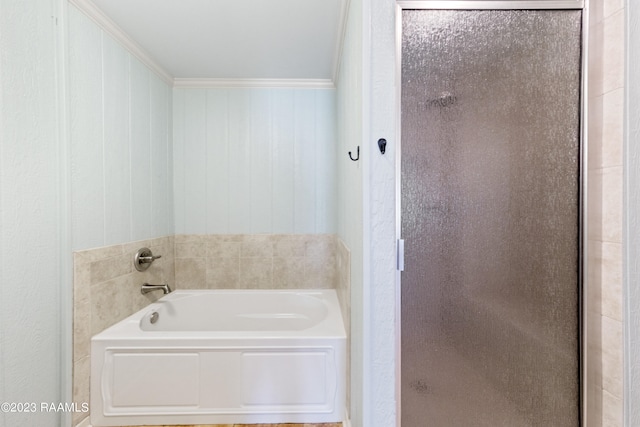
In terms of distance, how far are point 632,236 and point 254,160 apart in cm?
250

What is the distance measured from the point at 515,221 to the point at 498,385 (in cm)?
64

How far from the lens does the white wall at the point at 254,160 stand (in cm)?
285

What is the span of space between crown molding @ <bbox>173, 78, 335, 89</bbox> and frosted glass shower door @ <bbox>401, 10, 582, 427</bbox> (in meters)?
1.74

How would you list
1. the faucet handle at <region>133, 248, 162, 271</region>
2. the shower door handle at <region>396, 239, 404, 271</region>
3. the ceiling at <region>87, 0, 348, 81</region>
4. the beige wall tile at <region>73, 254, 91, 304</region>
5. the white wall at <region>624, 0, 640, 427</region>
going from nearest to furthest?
the white wall at <region>624, 0, 640, 427</region> → the shower door handle at <region>396, 239, 404, 271</region> → the beige wall tile at <region>73, 254, 91, 304</region> → the ceiling at <region>87, 0, 348, 81</region> → the faucet handle at <region>133, 248, 162, 271</region>

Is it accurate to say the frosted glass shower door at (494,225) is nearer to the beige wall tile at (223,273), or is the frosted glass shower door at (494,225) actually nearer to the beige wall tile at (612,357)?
the beige wall tile at (612,357)

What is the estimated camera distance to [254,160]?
113 inches

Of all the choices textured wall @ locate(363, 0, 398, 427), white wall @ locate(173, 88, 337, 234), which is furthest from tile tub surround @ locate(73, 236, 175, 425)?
textured wall @ locate(363, 0, 398, 427)

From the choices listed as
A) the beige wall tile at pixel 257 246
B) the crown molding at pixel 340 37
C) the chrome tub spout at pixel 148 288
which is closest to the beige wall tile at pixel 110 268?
the chrome tub spout at pixel 148 288

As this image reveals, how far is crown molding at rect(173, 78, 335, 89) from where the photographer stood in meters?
2.81

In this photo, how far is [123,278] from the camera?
208 cm

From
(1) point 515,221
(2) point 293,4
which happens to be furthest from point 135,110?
(1) point 515,221

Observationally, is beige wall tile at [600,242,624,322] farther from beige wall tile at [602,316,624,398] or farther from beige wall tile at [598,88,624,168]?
beige wall tile at [598,88,624,168]

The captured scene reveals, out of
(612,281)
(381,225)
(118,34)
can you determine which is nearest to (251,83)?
(118,34)

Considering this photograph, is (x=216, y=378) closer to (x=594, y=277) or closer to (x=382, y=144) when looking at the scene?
(x=382, y=144)
